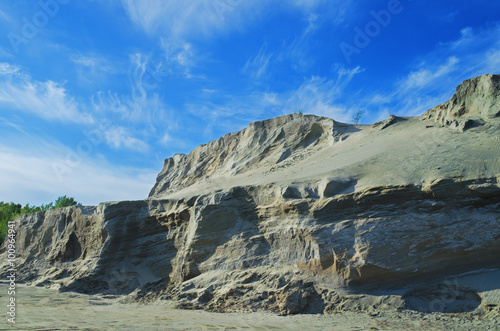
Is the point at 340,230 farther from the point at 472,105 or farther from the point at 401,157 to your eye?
the point at 472,105

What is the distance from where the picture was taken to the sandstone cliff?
7633mm

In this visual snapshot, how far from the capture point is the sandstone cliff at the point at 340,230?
25.0ft

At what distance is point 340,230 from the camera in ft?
27.6

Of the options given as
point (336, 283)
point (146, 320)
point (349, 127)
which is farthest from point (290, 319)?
point (349, 127)

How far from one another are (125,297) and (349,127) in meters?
10.7

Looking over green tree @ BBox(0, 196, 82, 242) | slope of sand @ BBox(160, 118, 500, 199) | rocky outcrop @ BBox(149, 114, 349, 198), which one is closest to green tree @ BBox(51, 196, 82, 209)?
green tree @ BBox(0, 196, 82, 242)

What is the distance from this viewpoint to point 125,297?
1136 centimetres

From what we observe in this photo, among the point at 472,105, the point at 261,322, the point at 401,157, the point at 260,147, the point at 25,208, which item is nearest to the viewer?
the point at 261,322

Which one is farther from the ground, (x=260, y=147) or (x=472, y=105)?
(x=260, y=147)

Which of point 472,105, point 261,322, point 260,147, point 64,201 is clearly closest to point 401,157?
point 472,105

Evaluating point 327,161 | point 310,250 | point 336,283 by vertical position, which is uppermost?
point 327,161

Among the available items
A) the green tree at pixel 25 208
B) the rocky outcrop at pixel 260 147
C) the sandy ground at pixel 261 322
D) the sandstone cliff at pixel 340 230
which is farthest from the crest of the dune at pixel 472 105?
the green tree at pixel 25 208

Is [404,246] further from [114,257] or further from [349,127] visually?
[114,257]

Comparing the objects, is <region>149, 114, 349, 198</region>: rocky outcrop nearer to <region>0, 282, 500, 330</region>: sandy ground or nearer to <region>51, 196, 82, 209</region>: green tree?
<region>0, 282, 500, 330</region>: sandy ground
